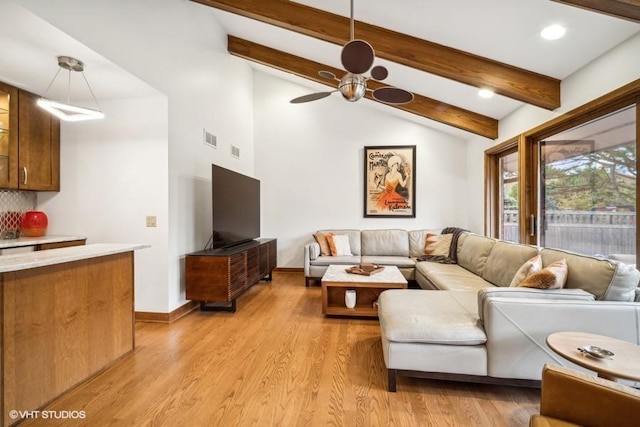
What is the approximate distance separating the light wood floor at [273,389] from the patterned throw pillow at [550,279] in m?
0.71

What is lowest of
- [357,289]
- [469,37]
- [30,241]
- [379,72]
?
[357,289]

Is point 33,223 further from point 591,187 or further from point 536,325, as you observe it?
point 591,187

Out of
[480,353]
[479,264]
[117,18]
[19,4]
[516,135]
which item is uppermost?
[117,18]

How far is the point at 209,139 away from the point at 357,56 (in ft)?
8.44

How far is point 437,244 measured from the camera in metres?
4.74

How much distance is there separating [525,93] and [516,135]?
0.97 meters

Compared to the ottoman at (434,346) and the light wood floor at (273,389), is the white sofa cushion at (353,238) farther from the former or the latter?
the ottoman at (434,346)

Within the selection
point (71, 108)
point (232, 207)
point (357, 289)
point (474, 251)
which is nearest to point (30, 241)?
point (71, 108)

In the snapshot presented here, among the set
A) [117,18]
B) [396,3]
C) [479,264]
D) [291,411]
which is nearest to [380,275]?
[479,264]

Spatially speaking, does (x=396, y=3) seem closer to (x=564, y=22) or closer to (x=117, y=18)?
(x=564, y=22)

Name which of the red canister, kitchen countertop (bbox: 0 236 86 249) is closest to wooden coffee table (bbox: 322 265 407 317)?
kitchen countertop (bbox: 0 236 86 249)

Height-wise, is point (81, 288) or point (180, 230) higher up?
point (180, 230)

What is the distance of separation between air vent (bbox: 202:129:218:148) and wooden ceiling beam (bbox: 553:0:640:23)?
12.2 feet

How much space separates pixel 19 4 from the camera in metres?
1.80
